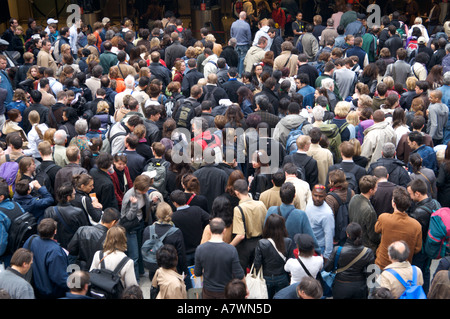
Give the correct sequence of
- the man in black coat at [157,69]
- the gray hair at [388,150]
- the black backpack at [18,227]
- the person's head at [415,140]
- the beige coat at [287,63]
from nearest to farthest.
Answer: the black backpack at [18,227] → the gray hair at [388,150] → the person's head at [415,140] → the man in black coat at [157,69] → the beige coat at [287,63]

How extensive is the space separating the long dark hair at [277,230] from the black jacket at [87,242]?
5.78 ft

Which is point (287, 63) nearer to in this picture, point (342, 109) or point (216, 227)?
point (342, 109)

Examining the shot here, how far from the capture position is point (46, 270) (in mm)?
5953

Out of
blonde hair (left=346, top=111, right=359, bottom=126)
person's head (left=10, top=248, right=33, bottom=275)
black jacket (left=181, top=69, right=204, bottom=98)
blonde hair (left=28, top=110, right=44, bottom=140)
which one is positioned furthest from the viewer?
black jacket (left=181, top=69, right=204, bottom=98)

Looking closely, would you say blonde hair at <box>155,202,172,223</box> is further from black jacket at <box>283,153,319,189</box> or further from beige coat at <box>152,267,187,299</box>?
black jacket at <box>283,153,319,189</box>

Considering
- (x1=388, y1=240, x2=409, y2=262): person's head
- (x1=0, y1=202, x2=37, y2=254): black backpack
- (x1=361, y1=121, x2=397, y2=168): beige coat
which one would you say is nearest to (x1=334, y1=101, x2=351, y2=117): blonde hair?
(x1=361, y1=121, x2=397, y2=168): beige coat

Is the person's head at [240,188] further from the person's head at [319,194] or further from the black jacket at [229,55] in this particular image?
the black jacket at [229,55]

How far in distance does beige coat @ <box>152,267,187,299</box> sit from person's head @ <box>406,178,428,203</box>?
2.88m

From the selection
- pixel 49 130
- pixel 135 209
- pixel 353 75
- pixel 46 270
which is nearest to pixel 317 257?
pixel 135 209

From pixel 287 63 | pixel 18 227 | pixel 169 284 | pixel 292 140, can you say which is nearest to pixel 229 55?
pixel 287 63

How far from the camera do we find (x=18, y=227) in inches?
254

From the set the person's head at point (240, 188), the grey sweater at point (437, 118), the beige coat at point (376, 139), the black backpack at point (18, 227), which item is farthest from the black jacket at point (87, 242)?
the grey sweater at point (437, 118)

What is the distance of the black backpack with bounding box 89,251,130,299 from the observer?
5.57 metres

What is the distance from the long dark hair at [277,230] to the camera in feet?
19.7
